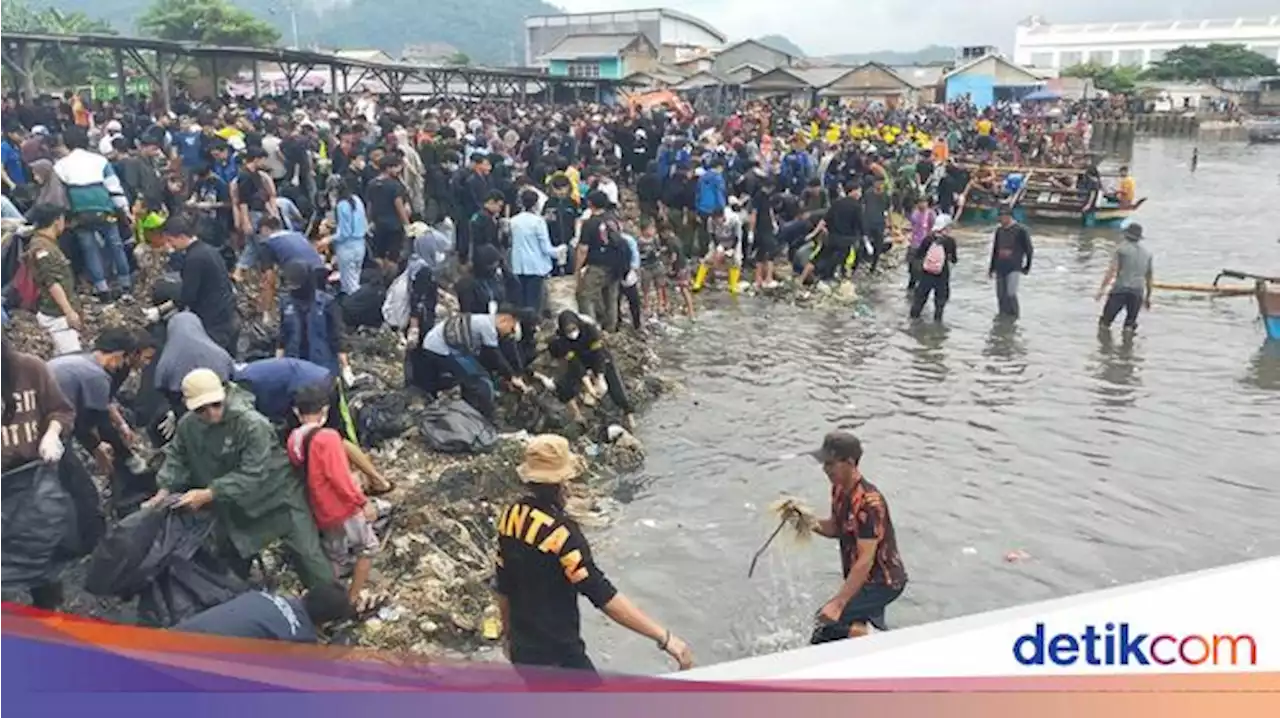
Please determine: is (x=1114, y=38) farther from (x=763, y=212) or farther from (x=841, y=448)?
(x=841, y=448)

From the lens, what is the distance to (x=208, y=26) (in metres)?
51.1

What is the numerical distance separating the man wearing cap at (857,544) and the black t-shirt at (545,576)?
1.38 metres

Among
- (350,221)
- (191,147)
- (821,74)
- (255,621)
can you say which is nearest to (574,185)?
(350,221)

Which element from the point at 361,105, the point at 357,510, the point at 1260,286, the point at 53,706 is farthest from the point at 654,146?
the point at 53,706

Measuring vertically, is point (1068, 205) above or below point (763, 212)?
below

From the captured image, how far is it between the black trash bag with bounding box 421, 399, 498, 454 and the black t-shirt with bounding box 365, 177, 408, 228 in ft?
11.1

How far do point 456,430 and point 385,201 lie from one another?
3885mm

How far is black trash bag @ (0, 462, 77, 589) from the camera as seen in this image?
16.7 ft

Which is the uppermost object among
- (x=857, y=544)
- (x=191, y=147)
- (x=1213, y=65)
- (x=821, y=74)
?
(x=1213, y=65)

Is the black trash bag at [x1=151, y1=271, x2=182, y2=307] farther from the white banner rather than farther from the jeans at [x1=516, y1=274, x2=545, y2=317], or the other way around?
the white banner

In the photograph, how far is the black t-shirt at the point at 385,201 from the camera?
36.6 ft

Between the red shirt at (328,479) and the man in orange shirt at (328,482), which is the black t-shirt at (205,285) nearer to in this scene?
the man in orange shirt at (328,482)

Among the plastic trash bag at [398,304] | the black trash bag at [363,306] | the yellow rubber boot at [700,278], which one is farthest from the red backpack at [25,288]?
the yellow rubber boot at [700,278]

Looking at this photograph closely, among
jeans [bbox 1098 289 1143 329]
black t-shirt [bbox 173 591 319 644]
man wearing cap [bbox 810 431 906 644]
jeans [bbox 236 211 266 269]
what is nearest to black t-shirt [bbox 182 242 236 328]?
jeans [bbox 236 211 266 269]
